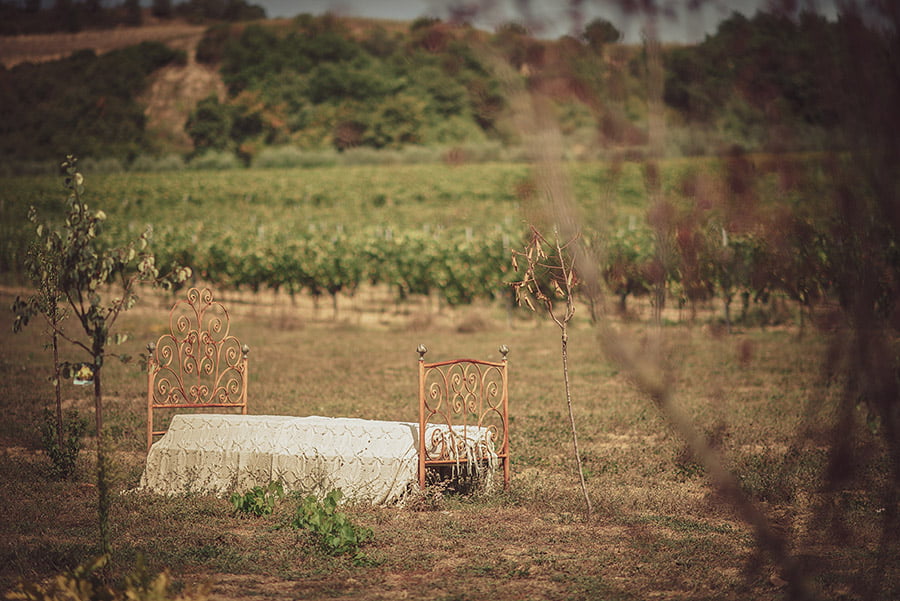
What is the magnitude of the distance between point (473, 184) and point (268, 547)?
4090 centimetres

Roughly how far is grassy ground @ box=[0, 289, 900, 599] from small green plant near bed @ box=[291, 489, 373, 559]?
8 cm

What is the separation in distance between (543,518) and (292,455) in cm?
210

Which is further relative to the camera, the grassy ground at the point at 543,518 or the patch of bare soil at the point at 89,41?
the patch of bare soil at the point at 89,41

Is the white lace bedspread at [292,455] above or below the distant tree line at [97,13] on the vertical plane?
below

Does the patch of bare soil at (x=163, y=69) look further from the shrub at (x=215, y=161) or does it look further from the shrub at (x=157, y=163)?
the shrub at (x=215, y=161)

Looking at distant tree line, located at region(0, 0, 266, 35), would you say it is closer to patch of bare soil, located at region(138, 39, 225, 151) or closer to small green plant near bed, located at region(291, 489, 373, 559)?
patch of bare soil, located at region(138, 39, 225, 151)

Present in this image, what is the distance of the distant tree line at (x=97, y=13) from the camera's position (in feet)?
144

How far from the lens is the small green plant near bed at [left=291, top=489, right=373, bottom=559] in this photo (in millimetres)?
5398

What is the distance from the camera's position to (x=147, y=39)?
60.5 metres

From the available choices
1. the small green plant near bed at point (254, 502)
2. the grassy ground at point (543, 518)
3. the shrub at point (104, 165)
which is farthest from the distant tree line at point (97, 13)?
the small green plant near bed at point (254, 502)

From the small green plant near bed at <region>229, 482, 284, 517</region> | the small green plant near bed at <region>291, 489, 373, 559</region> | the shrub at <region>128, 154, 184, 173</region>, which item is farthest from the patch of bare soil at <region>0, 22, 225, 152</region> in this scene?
the small green plant near bed at <region>291, 489, 373, 559</region>

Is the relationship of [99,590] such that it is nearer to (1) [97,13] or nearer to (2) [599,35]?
(2) [599,35]

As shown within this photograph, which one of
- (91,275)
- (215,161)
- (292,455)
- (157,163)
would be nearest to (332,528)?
(292,455)

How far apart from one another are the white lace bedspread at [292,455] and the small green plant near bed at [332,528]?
30.5 inches
